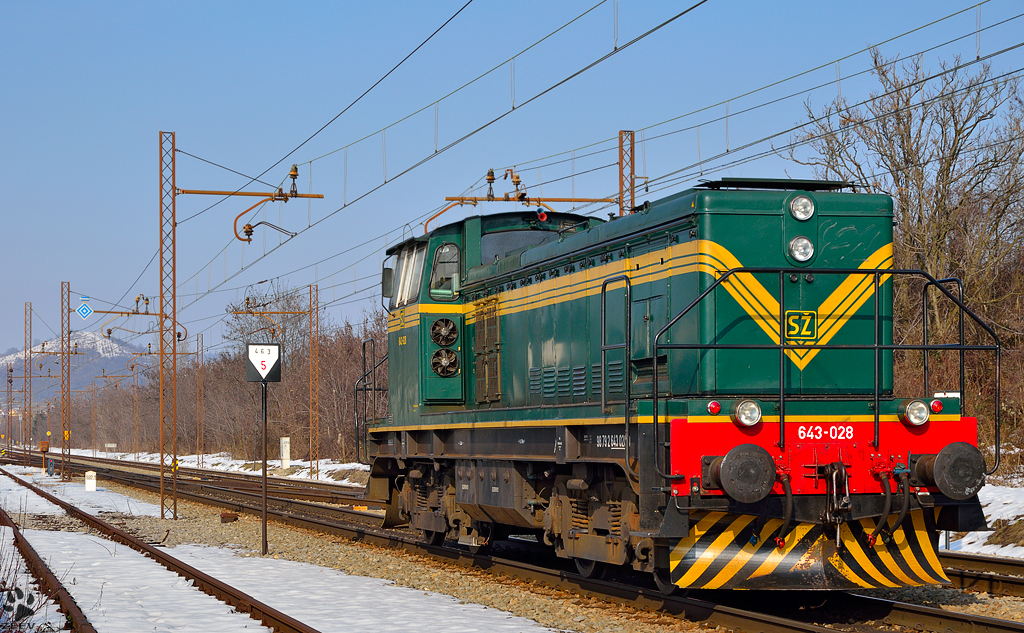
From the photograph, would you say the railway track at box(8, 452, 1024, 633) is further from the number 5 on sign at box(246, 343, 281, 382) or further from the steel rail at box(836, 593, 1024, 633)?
the number 5 on sign at box(246, 343, 281, 382)

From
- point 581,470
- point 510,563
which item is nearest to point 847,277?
point 581,470

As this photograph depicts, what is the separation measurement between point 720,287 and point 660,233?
2.98 ft

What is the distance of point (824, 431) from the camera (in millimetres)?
7660

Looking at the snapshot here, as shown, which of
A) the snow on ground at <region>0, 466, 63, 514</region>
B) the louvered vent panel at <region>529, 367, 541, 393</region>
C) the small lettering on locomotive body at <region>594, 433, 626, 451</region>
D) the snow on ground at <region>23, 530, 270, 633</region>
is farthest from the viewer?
the snow on ground at <region>0, 466, 63, 514</region>

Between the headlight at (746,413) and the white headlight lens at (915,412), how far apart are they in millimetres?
1208

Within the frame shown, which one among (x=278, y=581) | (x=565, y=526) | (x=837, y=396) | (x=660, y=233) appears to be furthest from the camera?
(x=278, y=581)

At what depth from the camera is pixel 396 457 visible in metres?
13.4

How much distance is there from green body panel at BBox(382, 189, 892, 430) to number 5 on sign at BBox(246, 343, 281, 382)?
12.0 ft

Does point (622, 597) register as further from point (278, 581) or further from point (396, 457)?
point (396, 457)

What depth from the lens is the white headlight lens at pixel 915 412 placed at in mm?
7715

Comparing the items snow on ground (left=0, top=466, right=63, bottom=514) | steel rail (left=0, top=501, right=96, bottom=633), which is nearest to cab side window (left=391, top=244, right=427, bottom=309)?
steel rail (left=0, top=501, right=96, bottom=633)

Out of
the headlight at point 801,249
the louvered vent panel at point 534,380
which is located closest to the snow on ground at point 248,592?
the louvered vent panel at point 534,380

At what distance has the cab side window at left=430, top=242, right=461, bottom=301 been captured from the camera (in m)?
12.5

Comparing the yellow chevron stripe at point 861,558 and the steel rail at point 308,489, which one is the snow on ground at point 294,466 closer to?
the steel rail at point 308,489
